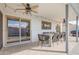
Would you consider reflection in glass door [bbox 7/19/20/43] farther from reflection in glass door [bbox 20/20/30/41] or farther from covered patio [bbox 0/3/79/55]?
reflection in glass door [bbox 20/20/30/41]

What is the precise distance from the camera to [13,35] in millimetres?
9836

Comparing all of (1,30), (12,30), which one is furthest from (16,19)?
(1,30)

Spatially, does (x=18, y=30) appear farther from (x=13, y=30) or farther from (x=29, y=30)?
(x=29, y=30)

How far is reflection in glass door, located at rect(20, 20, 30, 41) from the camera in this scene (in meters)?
11.0

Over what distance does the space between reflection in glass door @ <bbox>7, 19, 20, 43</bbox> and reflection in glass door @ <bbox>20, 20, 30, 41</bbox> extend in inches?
27.1

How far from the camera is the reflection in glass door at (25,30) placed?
36.1 feet

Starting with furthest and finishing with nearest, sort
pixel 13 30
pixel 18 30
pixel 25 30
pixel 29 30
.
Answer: pixel 29 30
pixel 25 30
pixel 18 30
pixel 13 30

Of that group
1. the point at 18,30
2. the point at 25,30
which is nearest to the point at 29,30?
the point at 25,30

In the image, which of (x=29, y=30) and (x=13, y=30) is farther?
(x=29, y=30)

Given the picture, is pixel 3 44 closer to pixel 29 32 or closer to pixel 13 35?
pixel 13 35

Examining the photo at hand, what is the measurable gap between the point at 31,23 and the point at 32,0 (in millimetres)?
6912

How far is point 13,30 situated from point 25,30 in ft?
6.02

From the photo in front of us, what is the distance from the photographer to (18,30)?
34.1ft

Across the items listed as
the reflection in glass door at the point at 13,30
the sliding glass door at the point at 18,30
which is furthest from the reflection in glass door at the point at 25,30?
the reflection in glass door at the point at 13,30
